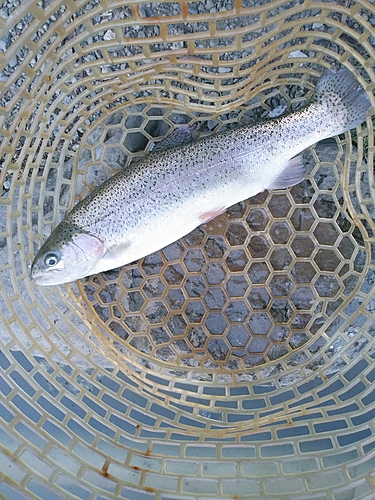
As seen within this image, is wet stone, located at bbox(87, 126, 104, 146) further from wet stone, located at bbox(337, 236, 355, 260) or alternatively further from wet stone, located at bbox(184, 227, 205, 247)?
wet stone, located at bbox(337, 236, 355, 260)

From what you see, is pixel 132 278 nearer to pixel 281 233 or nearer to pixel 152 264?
pixel 152 264

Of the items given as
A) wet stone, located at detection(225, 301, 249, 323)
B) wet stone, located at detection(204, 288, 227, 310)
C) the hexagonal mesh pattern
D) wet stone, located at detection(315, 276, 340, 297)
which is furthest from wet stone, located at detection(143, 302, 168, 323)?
wet stone, located at detection(315, 276, 340, 297)

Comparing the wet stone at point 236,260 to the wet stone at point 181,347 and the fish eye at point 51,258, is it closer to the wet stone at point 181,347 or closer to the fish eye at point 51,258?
the wet stone at point 181,347

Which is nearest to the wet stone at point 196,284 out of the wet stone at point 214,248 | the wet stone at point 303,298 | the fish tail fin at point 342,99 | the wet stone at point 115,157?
the wet stone at point 214,248

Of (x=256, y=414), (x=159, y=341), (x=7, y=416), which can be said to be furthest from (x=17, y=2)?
(x=256, y=414)

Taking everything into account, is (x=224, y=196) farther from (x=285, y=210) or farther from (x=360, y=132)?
(x=360, y=132)

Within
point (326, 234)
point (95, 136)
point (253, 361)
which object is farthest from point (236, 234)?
point (95, 136)
